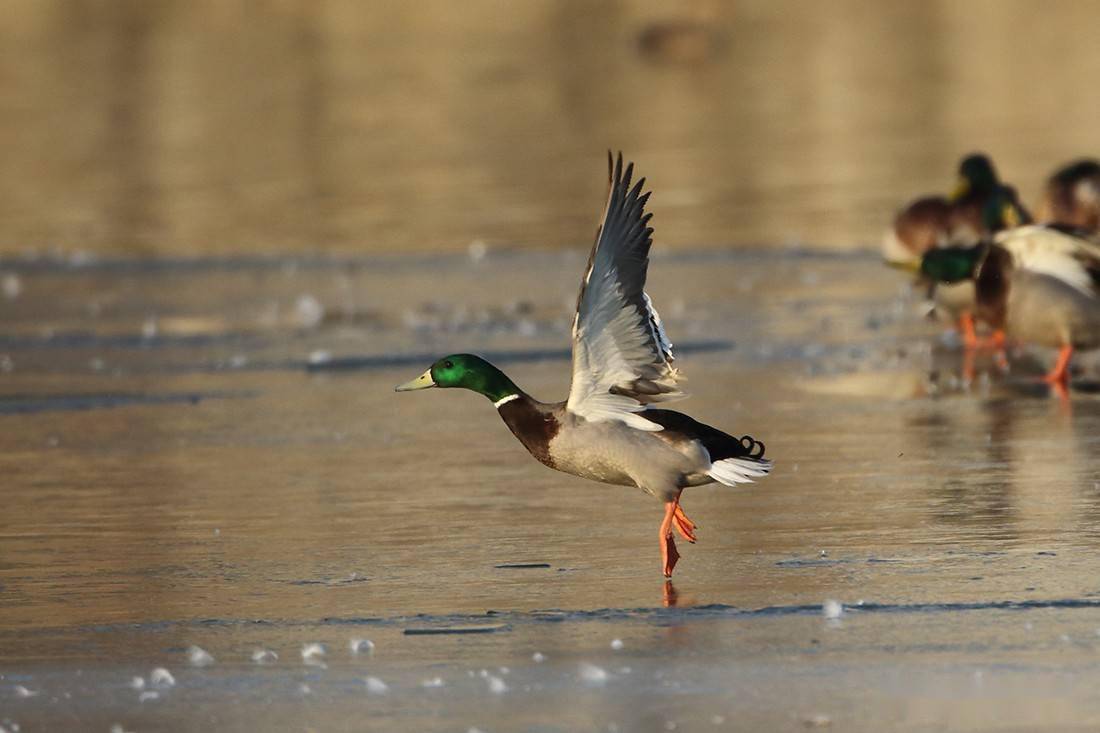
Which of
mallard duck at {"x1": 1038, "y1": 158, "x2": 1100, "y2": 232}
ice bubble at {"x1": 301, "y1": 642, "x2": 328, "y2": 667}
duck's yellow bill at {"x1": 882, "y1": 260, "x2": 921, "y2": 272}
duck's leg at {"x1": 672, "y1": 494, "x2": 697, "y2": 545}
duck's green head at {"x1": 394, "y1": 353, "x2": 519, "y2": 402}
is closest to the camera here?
ice bubble at {"x1": 301, "y1": 642, "x2": 328, "y2": 667}

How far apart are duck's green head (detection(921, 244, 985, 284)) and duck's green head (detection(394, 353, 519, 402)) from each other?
19.7 feet

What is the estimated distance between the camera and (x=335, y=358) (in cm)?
1439

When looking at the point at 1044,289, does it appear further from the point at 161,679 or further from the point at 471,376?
the point at 161,679

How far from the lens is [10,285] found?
18.8m

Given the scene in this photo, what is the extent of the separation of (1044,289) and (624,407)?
503 centimetres

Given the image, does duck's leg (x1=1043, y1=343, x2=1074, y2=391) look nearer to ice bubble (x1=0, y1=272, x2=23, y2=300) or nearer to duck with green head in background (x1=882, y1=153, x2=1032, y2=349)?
duck with green head in background (x1=882, y1=153, x2=1032, y2=349)

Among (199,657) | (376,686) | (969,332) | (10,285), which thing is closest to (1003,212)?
(969,332)

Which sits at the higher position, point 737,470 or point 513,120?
point 513,120

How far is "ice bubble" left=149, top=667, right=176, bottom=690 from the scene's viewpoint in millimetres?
6715

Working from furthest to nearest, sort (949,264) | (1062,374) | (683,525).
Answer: (949,264), (1062,374), (683,525)

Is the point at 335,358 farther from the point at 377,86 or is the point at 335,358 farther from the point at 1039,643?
the point at 377,86

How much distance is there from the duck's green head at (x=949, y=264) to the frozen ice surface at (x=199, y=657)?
7934 millimetres

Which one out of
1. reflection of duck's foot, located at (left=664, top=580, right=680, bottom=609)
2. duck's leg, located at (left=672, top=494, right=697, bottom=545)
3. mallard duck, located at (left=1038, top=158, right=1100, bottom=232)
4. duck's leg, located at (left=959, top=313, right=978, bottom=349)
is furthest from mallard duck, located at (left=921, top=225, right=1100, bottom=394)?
reflection of duck's foot, located at (left=664, top=580, right=680, bottom=609)

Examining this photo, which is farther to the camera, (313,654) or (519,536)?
(519,536)
